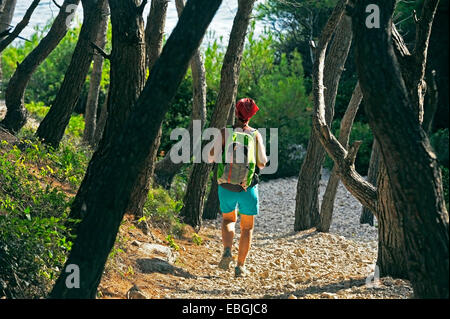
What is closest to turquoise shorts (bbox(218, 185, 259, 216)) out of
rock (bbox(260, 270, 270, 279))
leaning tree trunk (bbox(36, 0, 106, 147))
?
rock (bbox(260, 270, 270, 279))

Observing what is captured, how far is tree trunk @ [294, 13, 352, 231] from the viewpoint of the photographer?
9711 millimetres

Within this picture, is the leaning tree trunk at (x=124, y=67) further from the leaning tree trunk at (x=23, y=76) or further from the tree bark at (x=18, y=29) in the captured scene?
the leaning tree trunk at (x=23, y=76)

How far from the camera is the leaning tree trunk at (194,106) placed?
10.2 metres

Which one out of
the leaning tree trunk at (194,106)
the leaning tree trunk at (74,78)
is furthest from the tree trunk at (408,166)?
the leaning tree trunk at (194,106)

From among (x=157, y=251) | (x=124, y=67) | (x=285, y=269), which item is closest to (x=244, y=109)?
(x=124, y=67)

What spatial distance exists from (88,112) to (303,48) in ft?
29.5

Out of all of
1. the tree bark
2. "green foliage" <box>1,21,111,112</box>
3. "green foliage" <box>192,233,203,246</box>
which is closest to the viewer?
the tree bark

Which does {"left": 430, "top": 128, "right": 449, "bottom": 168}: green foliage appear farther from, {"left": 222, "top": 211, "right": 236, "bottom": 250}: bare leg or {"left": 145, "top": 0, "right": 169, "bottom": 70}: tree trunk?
{"left": 222, "top": 211, "right": 236, "bottom": 250}: bare leg

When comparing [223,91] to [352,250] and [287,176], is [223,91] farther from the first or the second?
[287,176]

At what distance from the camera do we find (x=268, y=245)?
9.48m

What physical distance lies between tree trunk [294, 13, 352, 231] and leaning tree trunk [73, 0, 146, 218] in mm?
3958
